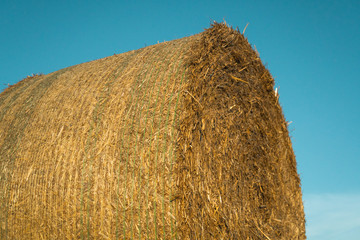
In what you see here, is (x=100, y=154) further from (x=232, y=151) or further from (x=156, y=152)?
(x=232, y=151)

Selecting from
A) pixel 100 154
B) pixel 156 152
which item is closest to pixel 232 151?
pixel 156 152

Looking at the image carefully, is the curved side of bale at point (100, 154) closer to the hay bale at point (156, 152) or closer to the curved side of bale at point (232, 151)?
the hay bale at point (156, 152)

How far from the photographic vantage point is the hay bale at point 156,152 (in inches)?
119

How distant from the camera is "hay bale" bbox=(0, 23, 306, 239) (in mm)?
3031

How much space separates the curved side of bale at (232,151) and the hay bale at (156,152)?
0.4 inches

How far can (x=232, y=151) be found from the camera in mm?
3463

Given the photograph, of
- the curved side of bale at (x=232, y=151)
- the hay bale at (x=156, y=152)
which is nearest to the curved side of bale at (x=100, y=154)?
Result: the hay bale at (x=156, y=152)

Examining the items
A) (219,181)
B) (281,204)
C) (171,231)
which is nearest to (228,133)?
(219,181)

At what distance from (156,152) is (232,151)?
0.80 m

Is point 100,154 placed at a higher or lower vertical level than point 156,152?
higher

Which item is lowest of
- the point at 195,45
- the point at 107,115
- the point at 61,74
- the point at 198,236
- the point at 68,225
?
the point at 198,236

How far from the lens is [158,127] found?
3170mm

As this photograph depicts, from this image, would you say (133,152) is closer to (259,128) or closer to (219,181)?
(219,181)

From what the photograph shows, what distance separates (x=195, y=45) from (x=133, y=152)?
1.26 meters
